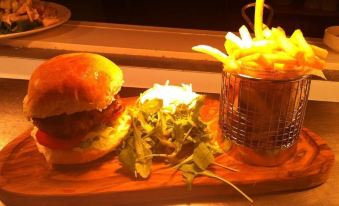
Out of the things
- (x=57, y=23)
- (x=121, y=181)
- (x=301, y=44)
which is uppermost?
(x=301, y=44)

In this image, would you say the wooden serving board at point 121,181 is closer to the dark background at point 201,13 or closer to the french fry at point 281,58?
the french fry at point 281,58

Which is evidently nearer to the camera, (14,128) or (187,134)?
(187,134)

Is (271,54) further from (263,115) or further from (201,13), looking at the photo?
(201,13)

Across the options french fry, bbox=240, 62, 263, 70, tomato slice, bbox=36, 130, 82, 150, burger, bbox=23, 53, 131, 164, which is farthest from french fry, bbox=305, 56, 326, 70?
tomato slice, bbox=36, 130, 82, 150

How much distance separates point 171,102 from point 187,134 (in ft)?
0.53

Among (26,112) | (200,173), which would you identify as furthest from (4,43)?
(200,173)

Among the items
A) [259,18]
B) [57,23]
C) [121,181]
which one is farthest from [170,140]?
[57,23]

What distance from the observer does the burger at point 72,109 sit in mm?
1099

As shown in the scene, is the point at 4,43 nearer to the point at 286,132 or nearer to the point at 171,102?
the point at 171,102

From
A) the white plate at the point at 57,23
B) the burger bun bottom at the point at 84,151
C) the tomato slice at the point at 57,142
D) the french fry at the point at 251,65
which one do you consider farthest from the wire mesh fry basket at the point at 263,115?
the white plate at the point at 57,23

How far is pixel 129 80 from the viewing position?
184 cm

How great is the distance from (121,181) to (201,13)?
2934 millimetres

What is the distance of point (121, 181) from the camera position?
3.52ft

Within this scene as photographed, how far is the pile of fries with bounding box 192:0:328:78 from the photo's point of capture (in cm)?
97
